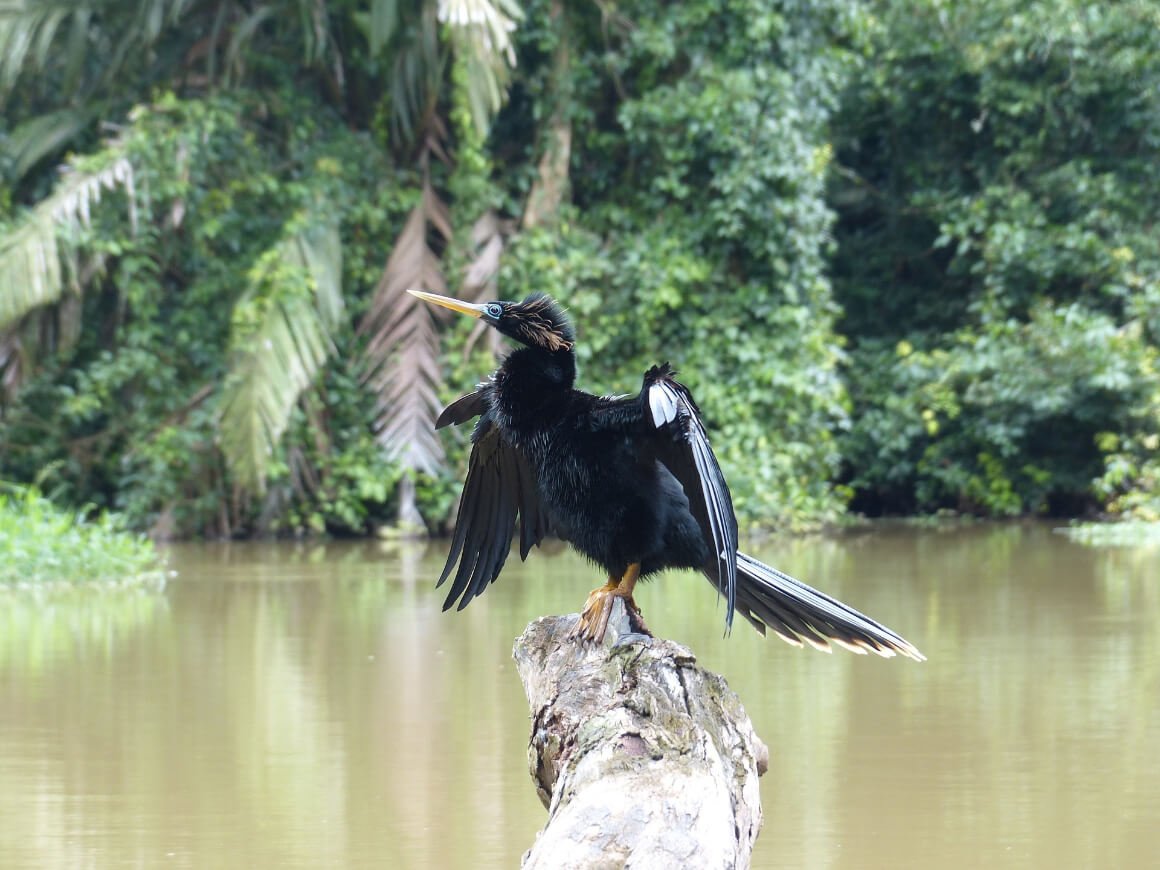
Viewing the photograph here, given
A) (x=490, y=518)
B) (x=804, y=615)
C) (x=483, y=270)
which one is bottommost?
(x=804, y=615)

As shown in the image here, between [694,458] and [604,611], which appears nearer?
[694,458]

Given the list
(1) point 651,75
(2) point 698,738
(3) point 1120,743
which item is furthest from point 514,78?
(2) point 698,738

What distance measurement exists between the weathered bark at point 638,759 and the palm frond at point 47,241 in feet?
25.3

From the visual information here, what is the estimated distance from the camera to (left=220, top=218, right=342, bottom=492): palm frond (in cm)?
985

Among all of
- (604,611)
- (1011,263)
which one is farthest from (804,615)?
(1011,263)

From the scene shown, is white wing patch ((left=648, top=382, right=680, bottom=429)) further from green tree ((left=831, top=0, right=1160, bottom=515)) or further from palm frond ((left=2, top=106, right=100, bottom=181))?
palm frond ((left=2, top=106, right=100, bottom=181))

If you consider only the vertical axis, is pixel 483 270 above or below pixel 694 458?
above

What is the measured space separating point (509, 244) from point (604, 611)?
348 inches

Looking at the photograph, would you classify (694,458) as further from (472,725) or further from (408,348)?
(408,348)

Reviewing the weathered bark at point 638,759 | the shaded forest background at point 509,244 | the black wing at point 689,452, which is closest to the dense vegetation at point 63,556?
the shaded forest background at point 509,244

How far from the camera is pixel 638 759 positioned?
256 centimetres

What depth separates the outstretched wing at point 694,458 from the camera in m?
2.84

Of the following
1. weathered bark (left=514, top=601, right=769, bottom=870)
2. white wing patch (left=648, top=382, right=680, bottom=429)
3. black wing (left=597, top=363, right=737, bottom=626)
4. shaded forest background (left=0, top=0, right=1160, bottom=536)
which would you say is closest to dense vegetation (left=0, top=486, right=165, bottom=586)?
shaded forest background (left=0, top=0, right=1160, bottom=536)

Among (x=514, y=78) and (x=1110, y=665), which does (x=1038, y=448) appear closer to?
(x=514, y=78)
